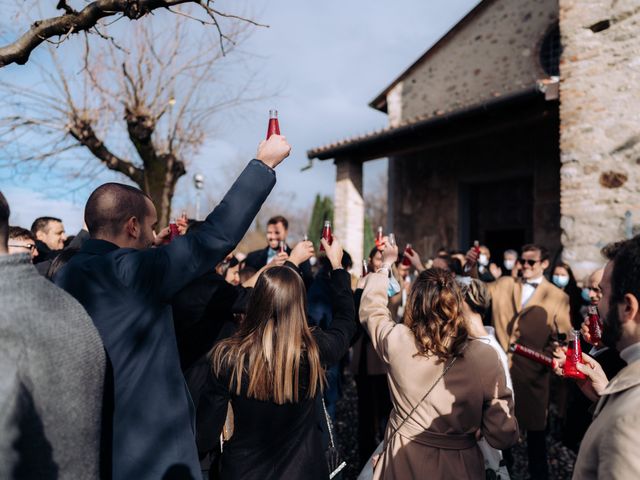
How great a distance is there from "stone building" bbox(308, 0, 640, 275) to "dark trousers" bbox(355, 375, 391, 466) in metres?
3.25

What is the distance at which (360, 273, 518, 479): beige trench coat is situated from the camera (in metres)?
2.21

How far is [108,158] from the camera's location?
8.93 metres

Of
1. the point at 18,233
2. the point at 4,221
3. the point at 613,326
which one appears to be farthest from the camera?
the point at 18,233

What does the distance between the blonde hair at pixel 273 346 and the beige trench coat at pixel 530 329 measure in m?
2.71

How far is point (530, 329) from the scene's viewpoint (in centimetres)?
447

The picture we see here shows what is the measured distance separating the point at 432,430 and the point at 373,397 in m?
2.50

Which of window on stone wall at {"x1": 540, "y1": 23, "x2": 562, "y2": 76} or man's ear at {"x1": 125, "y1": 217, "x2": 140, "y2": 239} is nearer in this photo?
man's ear at {"x1": 125, "y1": 217, "x2": 140, "y2": 239}

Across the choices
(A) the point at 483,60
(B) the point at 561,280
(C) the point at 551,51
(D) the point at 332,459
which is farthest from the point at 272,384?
(A) the point at 483,60

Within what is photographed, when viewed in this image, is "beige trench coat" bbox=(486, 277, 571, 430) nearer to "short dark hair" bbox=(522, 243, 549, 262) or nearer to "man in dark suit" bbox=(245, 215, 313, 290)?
"short dark hair" bbox=(522, 243, 549, 262)

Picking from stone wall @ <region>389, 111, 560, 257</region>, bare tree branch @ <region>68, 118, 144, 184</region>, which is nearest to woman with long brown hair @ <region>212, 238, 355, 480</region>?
bare tree branch @ <region>68, 118, 144, 184</region>

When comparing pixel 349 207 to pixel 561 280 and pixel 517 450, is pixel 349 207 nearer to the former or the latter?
pixel 561 280

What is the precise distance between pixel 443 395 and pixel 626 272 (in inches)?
42.5

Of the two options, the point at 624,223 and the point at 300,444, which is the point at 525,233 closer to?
the point at 624,223

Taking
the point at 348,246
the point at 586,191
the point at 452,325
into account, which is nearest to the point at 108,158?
the point at 348,246
